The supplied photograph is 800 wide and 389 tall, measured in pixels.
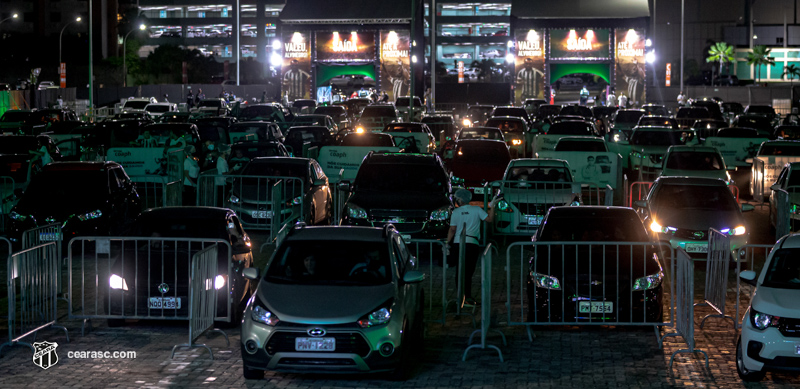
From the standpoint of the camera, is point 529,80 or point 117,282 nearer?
point 117,282

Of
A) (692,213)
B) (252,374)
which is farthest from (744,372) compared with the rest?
(692,213)

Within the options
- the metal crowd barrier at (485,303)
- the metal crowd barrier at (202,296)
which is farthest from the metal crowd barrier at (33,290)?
the metal crowd barrier at (485,303)

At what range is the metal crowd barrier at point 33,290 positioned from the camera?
1118cm

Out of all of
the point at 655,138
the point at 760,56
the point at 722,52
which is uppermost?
the point at 722,52

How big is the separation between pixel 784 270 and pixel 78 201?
12.3 m

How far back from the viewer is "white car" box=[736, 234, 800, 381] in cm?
958

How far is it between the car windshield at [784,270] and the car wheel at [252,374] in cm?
498

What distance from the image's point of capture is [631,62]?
6725 centimetres

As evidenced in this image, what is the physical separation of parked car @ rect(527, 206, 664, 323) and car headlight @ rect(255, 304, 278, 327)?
127 inches

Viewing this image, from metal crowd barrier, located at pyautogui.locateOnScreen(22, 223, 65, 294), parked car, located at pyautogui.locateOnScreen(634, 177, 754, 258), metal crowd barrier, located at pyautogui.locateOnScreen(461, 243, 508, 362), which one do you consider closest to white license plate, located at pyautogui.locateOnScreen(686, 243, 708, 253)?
parked car, located at pyautogui.locateOnScreen(634, 177, 754, 258)

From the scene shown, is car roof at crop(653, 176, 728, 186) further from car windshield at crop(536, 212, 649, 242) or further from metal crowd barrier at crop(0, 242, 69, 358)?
metal crowd barrier at crop(0, 242, 69, 358)

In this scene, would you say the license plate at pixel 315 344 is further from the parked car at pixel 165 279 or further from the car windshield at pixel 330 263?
the parked car at pixel 165 279

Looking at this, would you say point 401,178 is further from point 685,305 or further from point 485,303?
point 685,305

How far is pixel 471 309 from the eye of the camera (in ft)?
45.1
